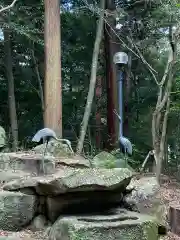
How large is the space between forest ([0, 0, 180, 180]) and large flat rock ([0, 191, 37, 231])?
13.7 feet

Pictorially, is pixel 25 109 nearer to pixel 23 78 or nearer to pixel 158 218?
pixel 23 78

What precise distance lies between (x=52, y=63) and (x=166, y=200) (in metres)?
3.84

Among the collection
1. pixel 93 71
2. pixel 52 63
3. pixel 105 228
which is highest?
pixel 52 63

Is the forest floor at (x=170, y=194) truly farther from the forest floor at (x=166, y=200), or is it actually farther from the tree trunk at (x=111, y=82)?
the tree trunk at (x=111, y=82)

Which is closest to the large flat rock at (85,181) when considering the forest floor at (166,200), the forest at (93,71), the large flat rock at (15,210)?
the large flat rock at (15,210)

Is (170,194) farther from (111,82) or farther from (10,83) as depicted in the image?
(10,83)

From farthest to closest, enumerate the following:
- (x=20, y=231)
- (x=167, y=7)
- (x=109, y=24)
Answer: (x=109, y=24)
(x=167, y=7)
(x=20, y=231)

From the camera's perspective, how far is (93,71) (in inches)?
359

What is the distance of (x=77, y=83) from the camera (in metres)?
11.5

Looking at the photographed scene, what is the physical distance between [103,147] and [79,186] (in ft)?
22.0

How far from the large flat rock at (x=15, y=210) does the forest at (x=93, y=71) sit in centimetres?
418

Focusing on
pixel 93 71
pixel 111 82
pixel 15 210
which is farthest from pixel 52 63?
pixel 15 210

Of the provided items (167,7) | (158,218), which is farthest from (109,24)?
(158,218)

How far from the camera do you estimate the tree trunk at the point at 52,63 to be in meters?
7.90
